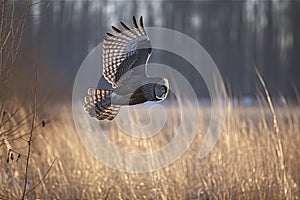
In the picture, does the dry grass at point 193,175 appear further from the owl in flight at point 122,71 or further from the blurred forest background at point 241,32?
the blurred forest background at point 241,32

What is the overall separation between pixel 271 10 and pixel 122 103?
33908mm

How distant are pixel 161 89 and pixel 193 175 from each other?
2.48m

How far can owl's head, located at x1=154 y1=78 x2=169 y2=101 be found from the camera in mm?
3803

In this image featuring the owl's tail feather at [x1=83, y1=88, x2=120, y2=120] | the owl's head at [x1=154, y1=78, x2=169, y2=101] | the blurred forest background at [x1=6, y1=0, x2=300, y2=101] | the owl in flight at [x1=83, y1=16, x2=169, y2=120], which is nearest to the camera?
the owl's head at [x1=154, y1=78, x2=169, y2=101]

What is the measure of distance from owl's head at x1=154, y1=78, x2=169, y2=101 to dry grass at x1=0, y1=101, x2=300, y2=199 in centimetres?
161

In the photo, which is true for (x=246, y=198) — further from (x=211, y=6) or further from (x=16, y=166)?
(x=211, y=6)

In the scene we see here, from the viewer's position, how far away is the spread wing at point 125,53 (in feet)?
14.0

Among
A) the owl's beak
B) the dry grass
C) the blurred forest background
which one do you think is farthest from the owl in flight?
the blurred forest background

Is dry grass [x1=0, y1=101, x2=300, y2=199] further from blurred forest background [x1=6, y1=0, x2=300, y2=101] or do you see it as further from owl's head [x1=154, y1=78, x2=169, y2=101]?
blurred forest background [x1=6, y1=0, x2=300, y2=101]

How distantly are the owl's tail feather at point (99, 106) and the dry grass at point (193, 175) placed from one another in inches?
38.2

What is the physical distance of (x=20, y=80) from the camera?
28.5 feet

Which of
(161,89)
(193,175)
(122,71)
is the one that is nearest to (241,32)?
(193,175)

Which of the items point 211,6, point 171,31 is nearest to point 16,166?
point 171,31

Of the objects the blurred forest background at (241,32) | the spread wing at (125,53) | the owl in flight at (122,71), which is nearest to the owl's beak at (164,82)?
the owl in flight at (122,71)
